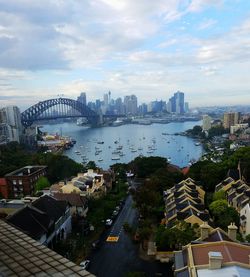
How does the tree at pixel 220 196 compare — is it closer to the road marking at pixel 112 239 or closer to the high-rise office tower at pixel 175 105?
the road marking at pixel 112 239

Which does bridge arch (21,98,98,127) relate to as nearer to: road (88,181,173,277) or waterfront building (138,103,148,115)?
waterfront building (138,103,148,115)

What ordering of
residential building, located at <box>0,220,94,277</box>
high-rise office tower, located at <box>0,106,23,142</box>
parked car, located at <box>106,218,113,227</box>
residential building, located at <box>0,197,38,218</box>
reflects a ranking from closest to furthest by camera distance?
Answer: residential building, located at <box>0,220,94,277</box>
residential building, located at <box>0,197,38,218</box>
parked car, located at <box>106,218,113,227</box>
high-rise office tower, located at <box>0,106,23,142</box>

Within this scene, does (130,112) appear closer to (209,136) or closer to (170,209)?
(209,136)

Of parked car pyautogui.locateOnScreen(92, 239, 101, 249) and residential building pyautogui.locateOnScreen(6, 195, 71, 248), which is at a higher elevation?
residential building pyautogui.locateOnScreen(6, 195, 71, 248)

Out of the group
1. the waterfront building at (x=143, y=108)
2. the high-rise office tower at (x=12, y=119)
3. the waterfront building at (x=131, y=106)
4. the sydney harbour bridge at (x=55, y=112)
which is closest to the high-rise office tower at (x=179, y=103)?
the waterfront building at (x=143, y=108)

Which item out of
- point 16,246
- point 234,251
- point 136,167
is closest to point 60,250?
point 234,251

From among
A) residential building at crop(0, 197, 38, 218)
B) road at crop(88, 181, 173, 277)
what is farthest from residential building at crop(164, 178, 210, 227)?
residential building at crop(0, 197, 38, 218)
